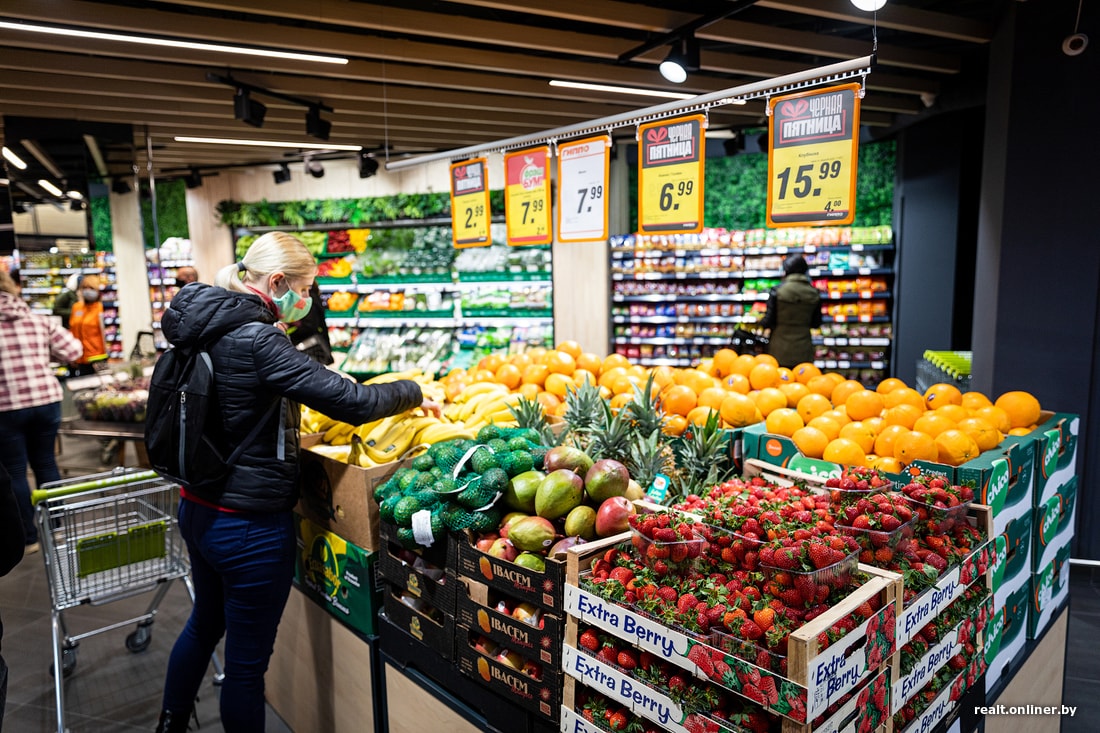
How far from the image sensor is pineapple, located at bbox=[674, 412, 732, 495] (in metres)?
2.50

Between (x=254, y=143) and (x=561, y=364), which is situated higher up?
(x=254, y=143)

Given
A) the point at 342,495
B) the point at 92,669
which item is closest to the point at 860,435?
the point at 342,495

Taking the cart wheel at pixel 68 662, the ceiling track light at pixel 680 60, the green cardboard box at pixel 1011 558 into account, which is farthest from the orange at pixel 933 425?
the cart wheel at pixel 68 662

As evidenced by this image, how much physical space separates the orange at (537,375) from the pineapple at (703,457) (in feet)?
3.91

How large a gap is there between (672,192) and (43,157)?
5.51 m

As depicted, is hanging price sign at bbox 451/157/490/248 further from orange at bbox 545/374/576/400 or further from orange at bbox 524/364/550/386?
orange at bbox 545/374/576/400

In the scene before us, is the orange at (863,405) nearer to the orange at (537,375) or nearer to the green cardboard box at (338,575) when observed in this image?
the orange at (537,375)

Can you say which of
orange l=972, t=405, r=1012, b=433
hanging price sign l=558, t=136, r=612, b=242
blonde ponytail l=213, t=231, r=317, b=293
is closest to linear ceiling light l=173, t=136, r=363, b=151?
hanging price sign l=558, t=136, r=612, b=242

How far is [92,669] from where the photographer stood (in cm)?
356

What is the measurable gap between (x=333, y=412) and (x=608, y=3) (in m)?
3.16

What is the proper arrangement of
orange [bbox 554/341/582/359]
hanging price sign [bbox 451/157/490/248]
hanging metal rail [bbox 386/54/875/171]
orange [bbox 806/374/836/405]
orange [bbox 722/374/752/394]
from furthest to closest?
1. hanging price sign [bbox 451/157/490/248]
2. orange [bbox 554/341/582/359]
3. orange [bbox 722/374/752/394]
4. orange [bbox 806/374/836/405]
5. hanging metal rail [bbox 386/54/875/171]

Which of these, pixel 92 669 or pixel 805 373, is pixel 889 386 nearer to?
pixel 805 373

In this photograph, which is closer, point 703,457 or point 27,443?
point 703,457

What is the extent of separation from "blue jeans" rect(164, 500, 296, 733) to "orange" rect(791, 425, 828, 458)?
186 centimetres
